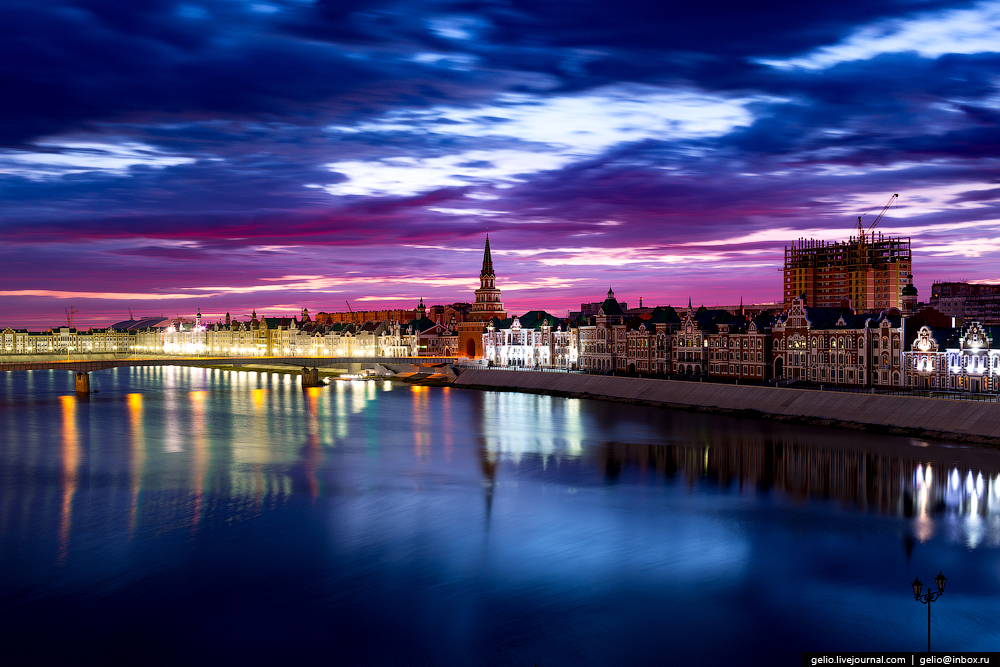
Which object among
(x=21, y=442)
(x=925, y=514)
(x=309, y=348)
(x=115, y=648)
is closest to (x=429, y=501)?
(x=115, y=648)

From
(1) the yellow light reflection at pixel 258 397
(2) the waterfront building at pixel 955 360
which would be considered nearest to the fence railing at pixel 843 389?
(2) the waterfront building at pixel 955 360

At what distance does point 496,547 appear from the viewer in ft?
117

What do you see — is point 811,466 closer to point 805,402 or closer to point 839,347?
point 805,402

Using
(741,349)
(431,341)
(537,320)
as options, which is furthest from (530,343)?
(741,349)

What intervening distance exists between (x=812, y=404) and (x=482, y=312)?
10267 cm

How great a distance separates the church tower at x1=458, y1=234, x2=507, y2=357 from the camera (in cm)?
16125

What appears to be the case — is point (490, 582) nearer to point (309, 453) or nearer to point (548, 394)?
point (309, 453)

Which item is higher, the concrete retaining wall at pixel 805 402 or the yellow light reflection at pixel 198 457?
the concrete retaining wall at pixel 805 402

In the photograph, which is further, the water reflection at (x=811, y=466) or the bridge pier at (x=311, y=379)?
the bridge pier at (x=311, y=379)

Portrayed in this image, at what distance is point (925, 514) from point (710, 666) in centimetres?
2133

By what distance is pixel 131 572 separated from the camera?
106 feet

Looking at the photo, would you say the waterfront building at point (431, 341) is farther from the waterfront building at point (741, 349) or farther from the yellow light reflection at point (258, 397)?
the waterfront building at point (741, 349)

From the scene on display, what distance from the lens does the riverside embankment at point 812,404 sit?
5866 cm

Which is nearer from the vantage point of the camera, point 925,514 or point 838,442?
point 925,514
